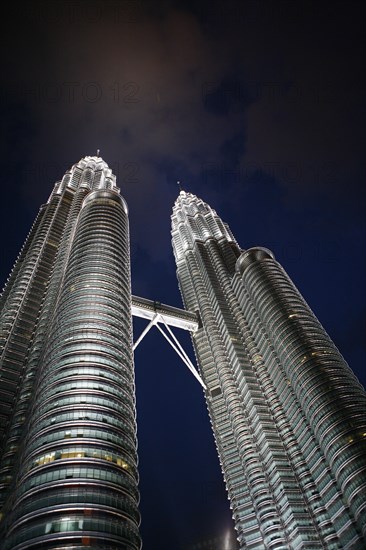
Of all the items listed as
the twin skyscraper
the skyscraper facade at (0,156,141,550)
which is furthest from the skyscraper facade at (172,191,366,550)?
the skyscraper facade at (0,156,141,550)

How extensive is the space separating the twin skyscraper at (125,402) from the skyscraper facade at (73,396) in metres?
0.20

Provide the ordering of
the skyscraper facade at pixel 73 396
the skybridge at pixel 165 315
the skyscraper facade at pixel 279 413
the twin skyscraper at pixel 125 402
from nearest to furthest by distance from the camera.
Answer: the skyscraper facade at pixel 73 396 < the twin skyscraper at pixel 125 402 < the skyscraper facade at pixel 279 413 < the skybridge at pixel 165 315

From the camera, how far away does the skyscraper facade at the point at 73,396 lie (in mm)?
48875

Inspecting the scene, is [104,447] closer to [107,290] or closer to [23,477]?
[23,477]

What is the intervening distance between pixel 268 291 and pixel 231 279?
29401 mm

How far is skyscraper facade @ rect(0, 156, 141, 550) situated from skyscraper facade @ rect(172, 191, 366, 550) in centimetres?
3157

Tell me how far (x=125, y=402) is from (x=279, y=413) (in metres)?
38.5

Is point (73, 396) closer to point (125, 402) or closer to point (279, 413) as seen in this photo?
point (125, 402)

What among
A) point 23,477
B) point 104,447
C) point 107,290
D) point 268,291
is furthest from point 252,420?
point 23,477

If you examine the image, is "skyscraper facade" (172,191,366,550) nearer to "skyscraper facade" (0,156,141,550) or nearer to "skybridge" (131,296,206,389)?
"skybridge" (131,296,206,389)

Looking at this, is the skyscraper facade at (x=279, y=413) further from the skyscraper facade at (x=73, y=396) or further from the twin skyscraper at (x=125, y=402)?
the skyscraper facade at (x=73, y=396)

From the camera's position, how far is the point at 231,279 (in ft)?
453

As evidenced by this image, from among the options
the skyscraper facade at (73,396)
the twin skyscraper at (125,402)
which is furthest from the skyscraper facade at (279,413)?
the skyscraper facade at (73,396)

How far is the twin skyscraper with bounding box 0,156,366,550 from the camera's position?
52.5m
